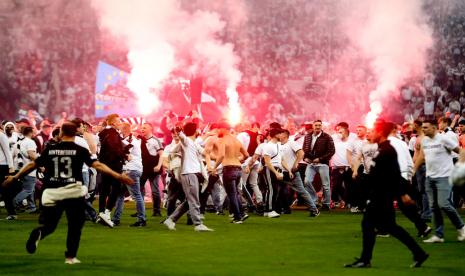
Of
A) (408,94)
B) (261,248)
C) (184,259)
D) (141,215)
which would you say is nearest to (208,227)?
(141,215)

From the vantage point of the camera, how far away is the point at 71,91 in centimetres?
3512

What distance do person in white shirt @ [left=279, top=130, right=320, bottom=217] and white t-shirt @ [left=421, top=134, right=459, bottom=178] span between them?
5875 mm

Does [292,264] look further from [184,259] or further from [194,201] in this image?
[194,201]

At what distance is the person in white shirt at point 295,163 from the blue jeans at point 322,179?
1.39 m

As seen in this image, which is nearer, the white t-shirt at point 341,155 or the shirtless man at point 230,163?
the shirtless man at point 230,163

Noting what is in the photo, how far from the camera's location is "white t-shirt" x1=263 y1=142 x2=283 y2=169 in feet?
66.1

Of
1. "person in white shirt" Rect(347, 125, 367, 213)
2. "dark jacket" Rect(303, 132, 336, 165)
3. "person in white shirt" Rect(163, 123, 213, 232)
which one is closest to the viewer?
"person in white shirt" Rect(163, 123, 213, 232)

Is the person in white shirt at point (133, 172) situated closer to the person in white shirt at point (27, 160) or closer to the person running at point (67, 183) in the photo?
the person in white shirt at point (27, 160)

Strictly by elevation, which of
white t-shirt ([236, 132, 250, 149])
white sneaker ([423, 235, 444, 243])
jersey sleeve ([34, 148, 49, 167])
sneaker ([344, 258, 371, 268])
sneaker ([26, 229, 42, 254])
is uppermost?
white t-shirt ([236, 132, 250, 149])

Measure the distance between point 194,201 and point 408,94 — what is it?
18.5 meters

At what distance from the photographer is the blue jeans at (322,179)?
22031 mm

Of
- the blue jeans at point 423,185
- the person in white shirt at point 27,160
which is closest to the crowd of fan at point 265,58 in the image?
the person in white shirt at point 27,160

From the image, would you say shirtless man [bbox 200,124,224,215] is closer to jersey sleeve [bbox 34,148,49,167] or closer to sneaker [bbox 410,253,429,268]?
jersey sleeve [bbox 34,148,49,167]

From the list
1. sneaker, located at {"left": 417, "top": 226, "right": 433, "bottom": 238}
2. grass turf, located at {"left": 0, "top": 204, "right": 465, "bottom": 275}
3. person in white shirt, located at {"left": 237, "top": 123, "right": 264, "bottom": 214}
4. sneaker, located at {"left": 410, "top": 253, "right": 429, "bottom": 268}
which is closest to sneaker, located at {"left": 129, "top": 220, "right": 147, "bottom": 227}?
grass turf, located at {"left": 0, "top": 204, "right": 465, "bottom": 275}
